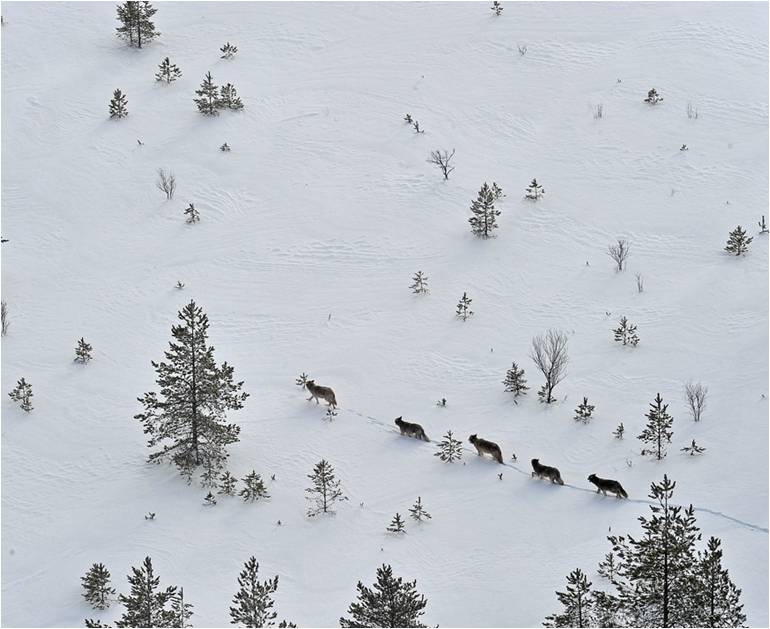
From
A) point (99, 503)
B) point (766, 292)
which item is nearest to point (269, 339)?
point (99, 503)

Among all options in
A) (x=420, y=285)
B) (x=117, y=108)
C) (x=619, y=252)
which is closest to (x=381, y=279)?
(x=420, y=285)

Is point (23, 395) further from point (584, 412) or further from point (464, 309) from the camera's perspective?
point (584, 412)

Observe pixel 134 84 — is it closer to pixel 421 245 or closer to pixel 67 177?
pixel 67 177

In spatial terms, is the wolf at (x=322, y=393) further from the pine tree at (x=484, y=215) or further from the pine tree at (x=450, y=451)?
the pine tree at (x=484, y=215)

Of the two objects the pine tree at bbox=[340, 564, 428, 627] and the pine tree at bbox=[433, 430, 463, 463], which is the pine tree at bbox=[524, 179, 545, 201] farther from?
the pine tree at bbox=[340, 564, 428, 627]

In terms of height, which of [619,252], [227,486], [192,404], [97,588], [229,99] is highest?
[229,99]

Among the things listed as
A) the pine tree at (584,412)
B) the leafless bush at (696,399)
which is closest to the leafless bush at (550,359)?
the pine tree at (584,412)

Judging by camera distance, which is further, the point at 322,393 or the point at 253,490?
the point at 322,393

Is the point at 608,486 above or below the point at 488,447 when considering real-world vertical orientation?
below
